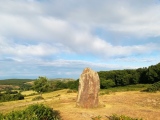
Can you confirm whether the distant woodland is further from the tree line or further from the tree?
the tree

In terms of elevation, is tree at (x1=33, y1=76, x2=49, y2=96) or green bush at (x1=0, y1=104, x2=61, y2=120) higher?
tree at (x1=33, y1=76, x2=49, y2=96)

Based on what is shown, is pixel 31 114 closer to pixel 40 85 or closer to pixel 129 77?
pixel 40 85

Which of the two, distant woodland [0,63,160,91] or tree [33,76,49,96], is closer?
tree [33,76,49,96]

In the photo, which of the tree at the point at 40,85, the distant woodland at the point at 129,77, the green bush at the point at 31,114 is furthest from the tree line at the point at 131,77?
the green bush at the point at 31,114

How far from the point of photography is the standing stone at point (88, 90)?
23953 millimetres

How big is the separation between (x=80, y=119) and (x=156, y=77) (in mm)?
62628

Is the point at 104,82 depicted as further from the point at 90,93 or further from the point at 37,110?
the point at 37,110

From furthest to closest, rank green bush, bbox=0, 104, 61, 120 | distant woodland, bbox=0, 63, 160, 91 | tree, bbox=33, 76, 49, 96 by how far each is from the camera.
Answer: distant woodland, bbox=0, 63, 160, 91
tree, bbox=33, 76, 49, 96
green bush, bbox=0, 104, 61, 120

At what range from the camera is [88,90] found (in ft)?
79.7

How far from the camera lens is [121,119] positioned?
16.5 metres

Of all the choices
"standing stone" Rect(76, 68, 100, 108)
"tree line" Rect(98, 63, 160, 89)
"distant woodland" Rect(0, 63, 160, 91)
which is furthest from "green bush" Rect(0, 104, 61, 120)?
"tree line" Rect(98, 63, 160, 89)

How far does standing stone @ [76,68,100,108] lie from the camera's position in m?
24.0

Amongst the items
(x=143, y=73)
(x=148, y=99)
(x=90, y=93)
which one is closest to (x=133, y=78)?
(x=143, y=73)

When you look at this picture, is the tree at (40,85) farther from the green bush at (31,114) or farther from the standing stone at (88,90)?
the green bush at (31,114)
